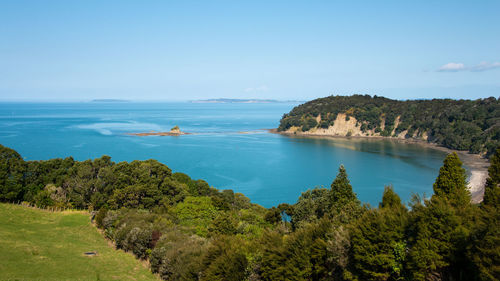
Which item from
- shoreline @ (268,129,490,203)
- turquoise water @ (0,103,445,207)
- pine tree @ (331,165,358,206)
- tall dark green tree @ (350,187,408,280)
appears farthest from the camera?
turquoise water @ (0,103,445,207)

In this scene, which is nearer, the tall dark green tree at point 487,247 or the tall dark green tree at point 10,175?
the tall dark green tree at point 487,247

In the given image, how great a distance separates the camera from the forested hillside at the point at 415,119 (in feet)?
355

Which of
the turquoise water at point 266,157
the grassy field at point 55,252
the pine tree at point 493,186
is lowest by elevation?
the turquoise water at point 266,157

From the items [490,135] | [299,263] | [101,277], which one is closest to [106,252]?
[101,277]

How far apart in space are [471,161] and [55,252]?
93721 millimetres

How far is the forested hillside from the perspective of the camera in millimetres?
108062

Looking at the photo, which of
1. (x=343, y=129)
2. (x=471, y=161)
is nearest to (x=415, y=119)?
(x=343, y=129)

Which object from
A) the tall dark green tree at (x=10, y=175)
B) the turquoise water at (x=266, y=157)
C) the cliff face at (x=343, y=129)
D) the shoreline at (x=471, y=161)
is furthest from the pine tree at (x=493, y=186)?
the cliff face at (x=343, y=129)

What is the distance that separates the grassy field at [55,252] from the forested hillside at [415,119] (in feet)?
315

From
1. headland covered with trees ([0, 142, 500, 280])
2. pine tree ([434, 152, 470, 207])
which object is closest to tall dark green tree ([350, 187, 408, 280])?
headland covered with trees ([0, 142, 500, 280])

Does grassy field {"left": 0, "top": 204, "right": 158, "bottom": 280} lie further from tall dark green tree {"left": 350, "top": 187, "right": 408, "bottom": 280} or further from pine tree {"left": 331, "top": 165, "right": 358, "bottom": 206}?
pine tree {"left": 331, "top": 165, "right": 358, "bottom": 206}

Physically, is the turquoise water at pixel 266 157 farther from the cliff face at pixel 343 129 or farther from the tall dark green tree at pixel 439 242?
the tall dark green tree at pixel 439 242

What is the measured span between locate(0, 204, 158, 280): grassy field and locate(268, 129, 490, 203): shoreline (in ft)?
79.3

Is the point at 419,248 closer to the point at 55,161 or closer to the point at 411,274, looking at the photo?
the point at 411,274
